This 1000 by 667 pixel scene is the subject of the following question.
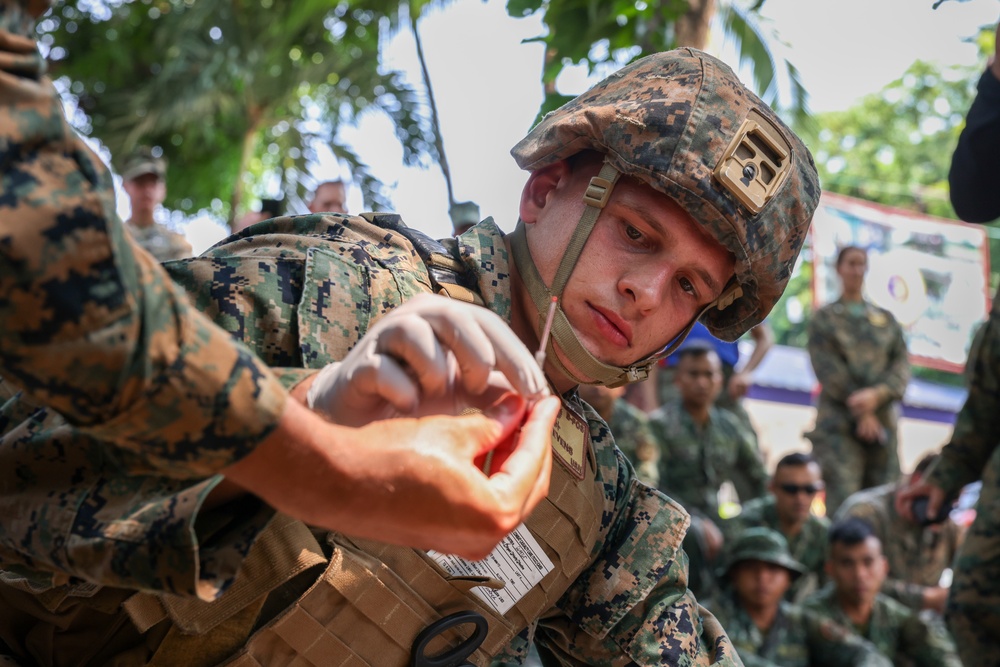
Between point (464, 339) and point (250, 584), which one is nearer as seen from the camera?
point (464, 339)

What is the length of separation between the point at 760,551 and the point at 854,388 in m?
2.83

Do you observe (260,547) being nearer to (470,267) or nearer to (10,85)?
(470,267)

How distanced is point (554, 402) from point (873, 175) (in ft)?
111

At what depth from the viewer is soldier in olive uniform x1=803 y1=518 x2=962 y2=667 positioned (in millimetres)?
7223

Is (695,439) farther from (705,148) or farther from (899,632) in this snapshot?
(705,148)

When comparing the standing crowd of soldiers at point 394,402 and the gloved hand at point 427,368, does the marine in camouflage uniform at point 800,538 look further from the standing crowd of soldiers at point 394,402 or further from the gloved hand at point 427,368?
the gloved hand at point 427,368

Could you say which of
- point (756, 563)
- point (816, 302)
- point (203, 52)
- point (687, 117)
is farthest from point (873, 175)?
point (687, 117)

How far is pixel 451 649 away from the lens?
8.67ft

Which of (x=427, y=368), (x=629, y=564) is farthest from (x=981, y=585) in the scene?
(x=427, y=368)


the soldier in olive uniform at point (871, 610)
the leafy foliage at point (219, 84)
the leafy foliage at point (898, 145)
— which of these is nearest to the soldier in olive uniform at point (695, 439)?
the soldier in olive uniform at point (871, 610)

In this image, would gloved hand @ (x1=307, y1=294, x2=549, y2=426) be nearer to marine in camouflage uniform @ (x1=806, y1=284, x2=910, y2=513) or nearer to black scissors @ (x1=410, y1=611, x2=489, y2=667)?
black scissors @ (x1=410, y1=611, x2=489, y2=667)

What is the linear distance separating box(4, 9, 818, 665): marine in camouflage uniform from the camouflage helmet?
429 centimetres

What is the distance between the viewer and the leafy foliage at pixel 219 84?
14.0m

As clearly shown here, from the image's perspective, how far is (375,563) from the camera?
2447 mm
